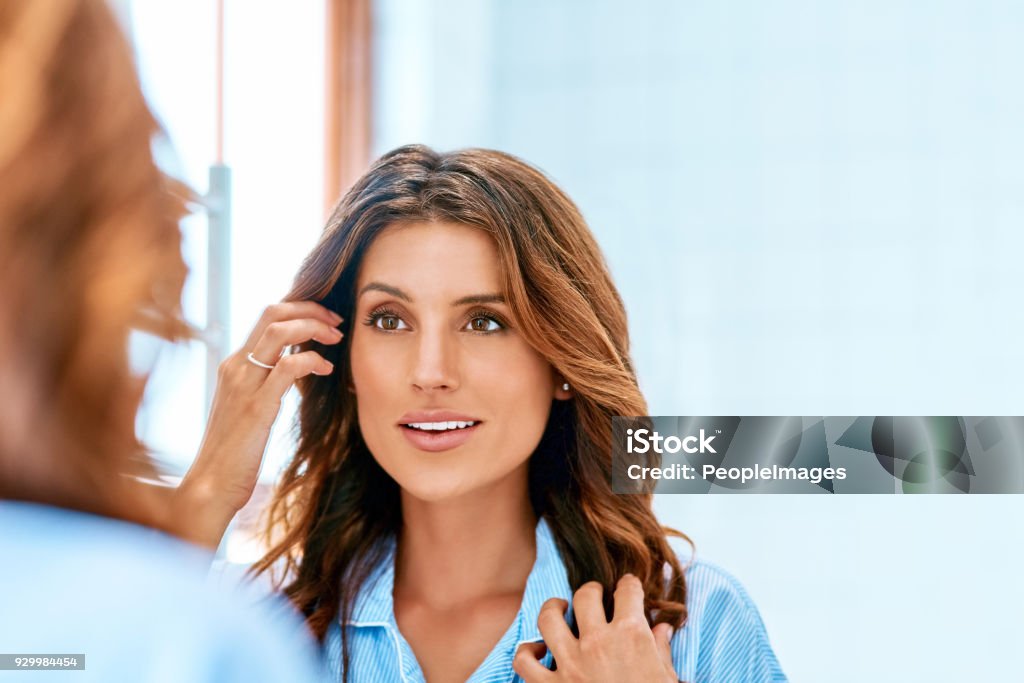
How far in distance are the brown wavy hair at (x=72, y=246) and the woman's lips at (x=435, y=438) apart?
43cm

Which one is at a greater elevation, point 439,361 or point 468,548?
point 439,361

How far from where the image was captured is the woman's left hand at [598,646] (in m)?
0.79

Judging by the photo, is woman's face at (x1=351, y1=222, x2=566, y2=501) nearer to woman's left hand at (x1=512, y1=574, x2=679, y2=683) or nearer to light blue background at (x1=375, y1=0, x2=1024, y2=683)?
woman's left hand at (x1=512, y1=574, x2=679, y2=683)

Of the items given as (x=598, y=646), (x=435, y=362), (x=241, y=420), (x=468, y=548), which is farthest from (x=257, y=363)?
(x=598, y=646)

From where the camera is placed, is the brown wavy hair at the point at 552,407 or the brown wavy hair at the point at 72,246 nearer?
the brown wavy hair at the point at 72,246

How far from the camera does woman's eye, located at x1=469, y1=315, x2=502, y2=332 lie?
87 cm

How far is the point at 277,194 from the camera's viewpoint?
142 cm

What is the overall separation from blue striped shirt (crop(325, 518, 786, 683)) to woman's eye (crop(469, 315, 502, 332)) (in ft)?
0.76

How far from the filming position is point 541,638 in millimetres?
873

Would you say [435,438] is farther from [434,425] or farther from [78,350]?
[78,350]

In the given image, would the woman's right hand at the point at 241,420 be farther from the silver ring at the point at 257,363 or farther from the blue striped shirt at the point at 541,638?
the blue striped shirt at the point at 541,638

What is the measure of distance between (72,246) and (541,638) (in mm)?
594

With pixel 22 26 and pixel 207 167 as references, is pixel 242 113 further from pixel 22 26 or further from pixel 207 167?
pixel 22 26

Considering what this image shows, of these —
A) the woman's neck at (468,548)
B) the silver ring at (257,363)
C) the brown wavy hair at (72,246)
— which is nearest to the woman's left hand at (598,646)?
the woman's neck at (468,548)
